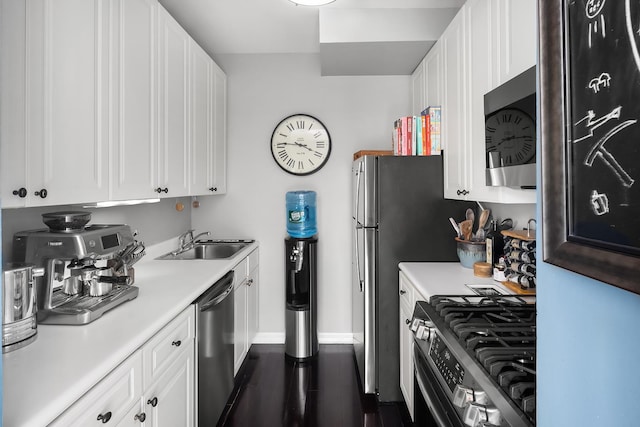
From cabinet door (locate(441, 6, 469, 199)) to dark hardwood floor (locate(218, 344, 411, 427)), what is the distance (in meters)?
1.48

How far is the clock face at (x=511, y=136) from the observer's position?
1.36 meters

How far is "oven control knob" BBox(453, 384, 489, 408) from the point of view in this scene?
869 mm

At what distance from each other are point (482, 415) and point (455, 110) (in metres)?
1.76

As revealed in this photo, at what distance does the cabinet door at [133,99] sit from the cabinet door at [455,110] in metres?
1.71

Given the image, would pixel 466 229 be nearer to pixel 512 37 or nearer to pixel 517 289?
pixel 517 289

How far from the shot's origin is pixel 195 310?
70.4 inches

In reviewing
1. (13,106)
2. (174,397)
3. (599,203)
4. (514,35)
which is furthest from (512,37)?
(174,397)

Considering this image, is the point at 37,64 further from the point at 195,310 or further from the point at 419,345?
the point at 419,345

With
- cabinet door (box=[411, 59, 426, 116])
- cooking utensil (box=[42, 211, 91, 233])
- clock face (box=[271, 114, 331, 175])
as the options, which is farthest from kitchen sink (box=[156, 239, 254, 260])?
cabinet door (box=[411, 59, 426, 116])

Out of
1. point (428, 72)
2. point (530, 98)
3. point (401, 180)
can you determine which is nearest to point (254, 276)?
point (401, 180)

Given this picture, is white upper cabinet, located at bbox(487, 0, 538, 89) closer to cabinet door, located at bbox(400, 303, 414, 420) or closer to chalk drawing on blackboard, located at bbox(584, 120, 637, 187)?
chalk drawing on blackboard, located at bbox(584, 120, 637, 187)

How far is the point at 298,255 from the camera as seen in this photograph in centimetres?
301

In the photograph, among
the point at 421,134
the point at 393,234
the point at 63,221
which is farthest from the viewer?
the point at 421,134

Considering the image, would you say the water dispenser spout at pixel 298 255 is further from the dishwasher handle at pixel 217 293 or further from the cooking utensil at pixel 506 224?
the cooking utensil at pixel 506 224
